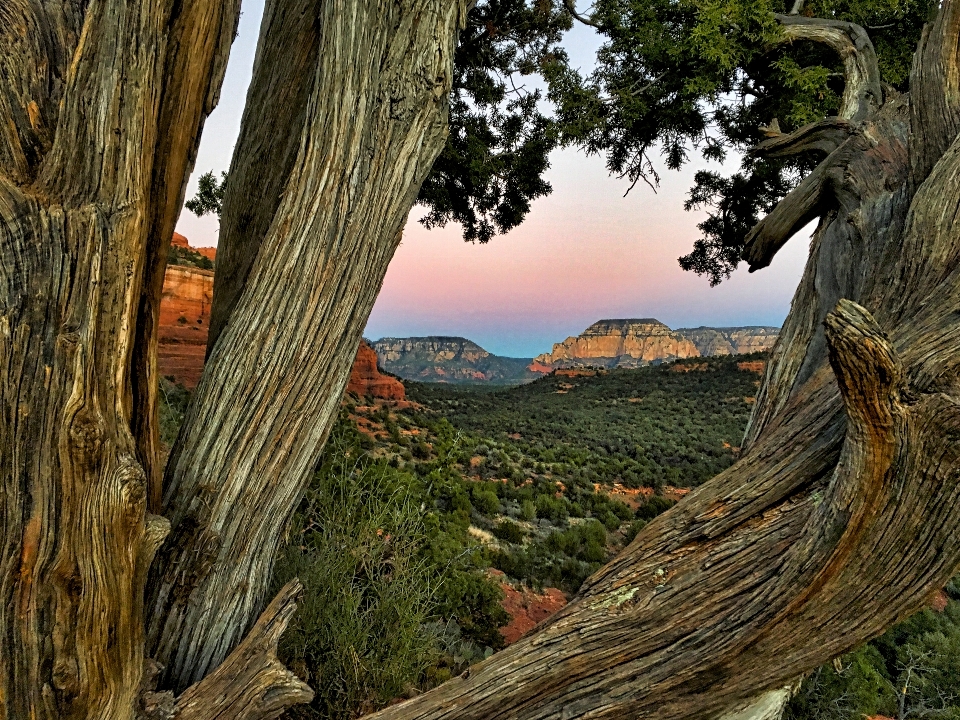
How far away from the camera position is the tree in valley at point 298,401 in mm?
1200

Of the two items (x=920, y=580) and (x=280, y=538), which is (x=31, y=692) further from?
(x=920, y=580)

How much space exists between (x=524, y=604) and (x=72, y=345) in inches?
236

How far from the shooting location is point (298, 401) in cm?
174

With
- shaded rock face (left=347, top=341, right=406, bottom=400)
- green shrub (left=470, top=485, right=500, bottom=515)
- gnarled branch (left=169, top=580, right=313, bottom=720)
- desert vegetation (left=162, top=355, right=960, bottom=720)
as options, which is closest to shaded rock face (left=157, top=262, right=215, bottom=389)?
desert vegetation (left=162, top=355, right=960, bottom=720)

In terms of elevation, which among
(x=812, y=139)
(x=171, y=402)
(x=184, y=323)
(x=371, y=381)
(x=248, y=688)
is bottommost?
(x=371, y=381)

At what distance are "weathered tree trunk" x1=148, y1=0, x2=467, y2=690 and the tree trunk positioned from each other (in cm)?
22

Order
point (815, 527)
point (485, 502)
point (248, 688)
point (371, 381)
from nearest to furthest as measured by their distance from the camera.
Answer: point (815, 527) → point (248, 688) → point (485, 502) → point (371, 381)

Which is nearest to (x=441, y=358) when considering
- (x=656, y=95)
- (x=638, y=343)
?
(x=638, y=343)

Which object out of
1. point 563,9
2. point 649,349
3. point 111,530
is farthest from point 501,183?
point 649,349

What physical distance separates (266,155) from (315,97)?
426 mm

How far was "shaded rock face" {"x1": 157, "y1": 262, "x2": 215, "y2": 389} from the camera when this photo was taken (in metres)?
15.3

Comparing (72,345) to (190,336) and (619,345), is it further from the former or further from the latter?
(619,345)

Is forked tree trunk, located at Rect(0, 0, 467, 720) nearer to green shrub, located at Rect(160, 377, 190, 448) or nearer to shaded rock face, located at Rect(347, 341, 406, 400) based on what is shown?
green shrub, located at Rect(160, 377, 190, 448)

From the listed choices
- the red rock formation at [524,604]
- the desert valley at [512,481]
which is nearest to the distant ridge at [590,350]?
the desert valley at [512,481]
